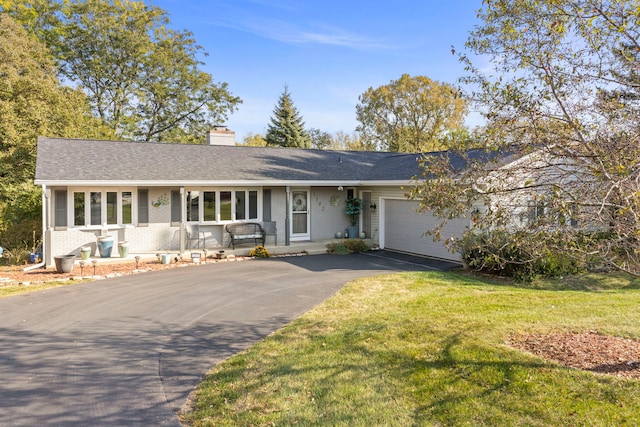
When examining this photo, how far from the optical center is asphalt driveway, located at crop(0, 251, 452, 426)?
441cm

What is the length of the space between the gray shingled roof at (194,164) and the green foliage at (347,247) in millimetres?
2539

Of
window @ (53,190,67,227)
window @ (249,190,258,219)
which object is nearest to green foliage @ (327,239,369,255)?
window @ (249,190,258,219)

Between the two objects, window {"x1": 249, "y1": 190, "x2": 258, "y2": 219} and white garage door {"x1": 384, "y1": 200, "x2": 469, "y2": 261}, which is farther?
window {"x1": 249, "y1": 190, "x2": 258, "y2": 219}

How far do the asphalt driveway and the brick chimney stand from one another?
9768 mm

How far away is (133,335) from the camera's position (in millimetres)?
6582

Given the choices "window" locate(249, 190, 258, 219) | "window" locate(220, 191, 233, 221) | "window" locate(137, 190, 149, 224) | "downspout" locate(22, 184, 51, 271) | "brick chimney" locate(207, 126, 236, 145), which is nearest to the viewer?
"downspout" locate(22, 184, 51, 271)

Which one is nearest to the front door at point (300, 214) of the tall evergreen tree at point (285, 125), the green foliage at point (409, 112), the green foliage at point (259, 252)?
the green foliage at point (259, 252)

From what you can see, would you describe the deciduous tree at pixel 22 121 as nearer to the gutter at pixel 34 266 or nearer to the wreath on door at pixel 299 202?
the gutter at pixel 34 266

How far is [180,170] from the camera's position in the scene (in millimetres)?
14828

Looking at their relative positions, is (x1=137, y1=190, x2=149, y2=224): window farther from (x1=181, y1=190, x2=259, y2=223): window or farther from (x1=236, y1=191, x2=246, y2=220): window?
(x1=236, y1=191, x2=246, y2=220): window

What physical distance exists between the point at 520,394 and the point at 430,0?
349 inches

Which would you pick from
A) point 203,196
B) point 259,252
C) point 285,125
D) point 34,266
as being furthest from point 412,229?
point 285,125

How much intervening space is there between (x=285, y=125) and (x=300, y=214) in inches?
683

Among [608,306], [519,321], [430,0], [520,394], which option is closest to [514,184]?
[520,394]
